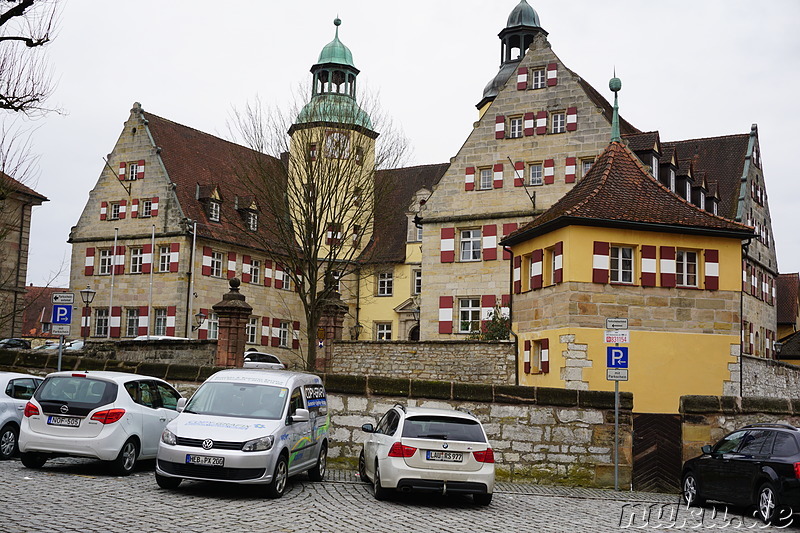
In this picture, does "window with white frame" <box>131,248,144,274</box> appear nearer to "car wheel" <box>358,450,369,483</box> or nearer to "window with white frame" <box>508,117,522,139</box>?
"window with white frame" <box>508,117,522,139</box>

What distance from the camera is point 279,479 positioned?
488 inches

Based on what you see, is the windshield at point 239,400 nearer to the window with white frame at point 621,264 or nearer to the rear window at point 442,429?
the rear window at point 442,429

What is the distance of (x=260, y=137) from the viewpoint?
34.1 m

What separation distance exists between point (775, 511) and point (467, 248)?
25954 mm

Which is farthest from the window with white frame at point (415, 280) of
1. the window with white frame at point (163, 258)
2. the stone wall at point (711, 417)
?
the stone wall at point (711, 417)

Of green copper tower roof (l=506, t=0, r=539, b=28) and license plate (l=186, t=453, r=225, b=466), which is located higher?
green copper tower roof (l=506, t=0, r=539, b=28)

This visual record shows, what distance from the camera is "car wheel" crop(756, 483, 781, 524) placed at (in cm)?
1264

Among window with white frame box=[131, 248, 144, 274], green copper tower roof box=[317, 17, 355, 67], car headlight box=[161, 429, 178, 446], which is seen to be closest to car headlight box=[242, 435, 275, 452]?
car headlight box=[161, 429, 178, 446]

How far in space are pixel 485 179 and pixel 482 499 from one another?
85.6ft

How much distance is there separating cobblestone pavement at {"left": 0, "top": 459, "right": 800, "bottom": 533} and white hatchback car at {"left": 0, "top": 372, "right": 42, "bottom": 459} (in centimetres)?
51

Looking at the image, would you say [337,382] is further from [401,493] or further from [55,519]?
[55,519]

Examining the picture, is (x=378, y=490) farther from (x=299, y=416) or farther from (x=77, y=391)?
(x=77, y=391)

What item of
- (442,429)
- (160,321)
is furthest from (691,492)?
(160,321)

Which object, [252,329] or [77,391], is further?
[252,329]
